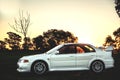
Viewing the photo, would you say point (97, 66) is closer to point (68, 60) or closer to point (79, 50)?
point (79, 50)

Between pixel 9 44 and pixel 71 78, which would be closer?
pixel 71 78

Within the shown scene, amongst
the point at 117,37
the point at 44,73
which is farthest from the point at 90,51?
the point at 117,37

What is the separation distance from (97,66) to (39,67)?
2935 mm

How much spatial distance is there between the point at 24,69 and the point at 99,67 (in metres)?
3.74

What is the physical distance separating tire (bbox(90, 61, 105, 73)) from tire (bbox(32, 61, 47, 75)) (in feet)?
7.85

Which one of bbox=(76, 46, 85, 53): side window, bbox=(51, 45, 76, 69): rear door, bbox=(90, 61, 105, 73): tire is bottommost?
bbox=(90, 61, 105, 73): tire

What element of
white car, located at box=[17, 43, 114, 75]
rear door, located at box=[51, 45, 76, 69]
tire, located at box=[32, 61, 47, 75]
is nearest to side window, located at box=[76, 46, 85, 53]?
white car, located at box=[17, 43, 114, 75]

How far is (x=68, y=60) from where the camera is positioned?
19.5 meters

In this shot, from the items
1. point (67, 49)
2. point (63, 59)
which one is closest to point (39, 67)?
point (63, 59)

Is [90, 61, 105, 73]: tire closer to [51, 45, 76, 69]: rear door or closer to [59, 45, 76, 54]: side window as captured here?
[51, 45, 76, 69]: rear door

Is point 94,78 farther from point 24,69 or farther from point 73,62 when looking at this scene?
point 24,69

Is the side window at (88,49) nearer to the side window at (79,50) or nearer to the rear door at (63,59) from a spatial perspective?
the side window at (79,50)

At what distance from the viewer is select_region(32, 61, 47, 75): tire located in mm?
19250

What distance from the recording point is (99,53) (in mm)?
20094
